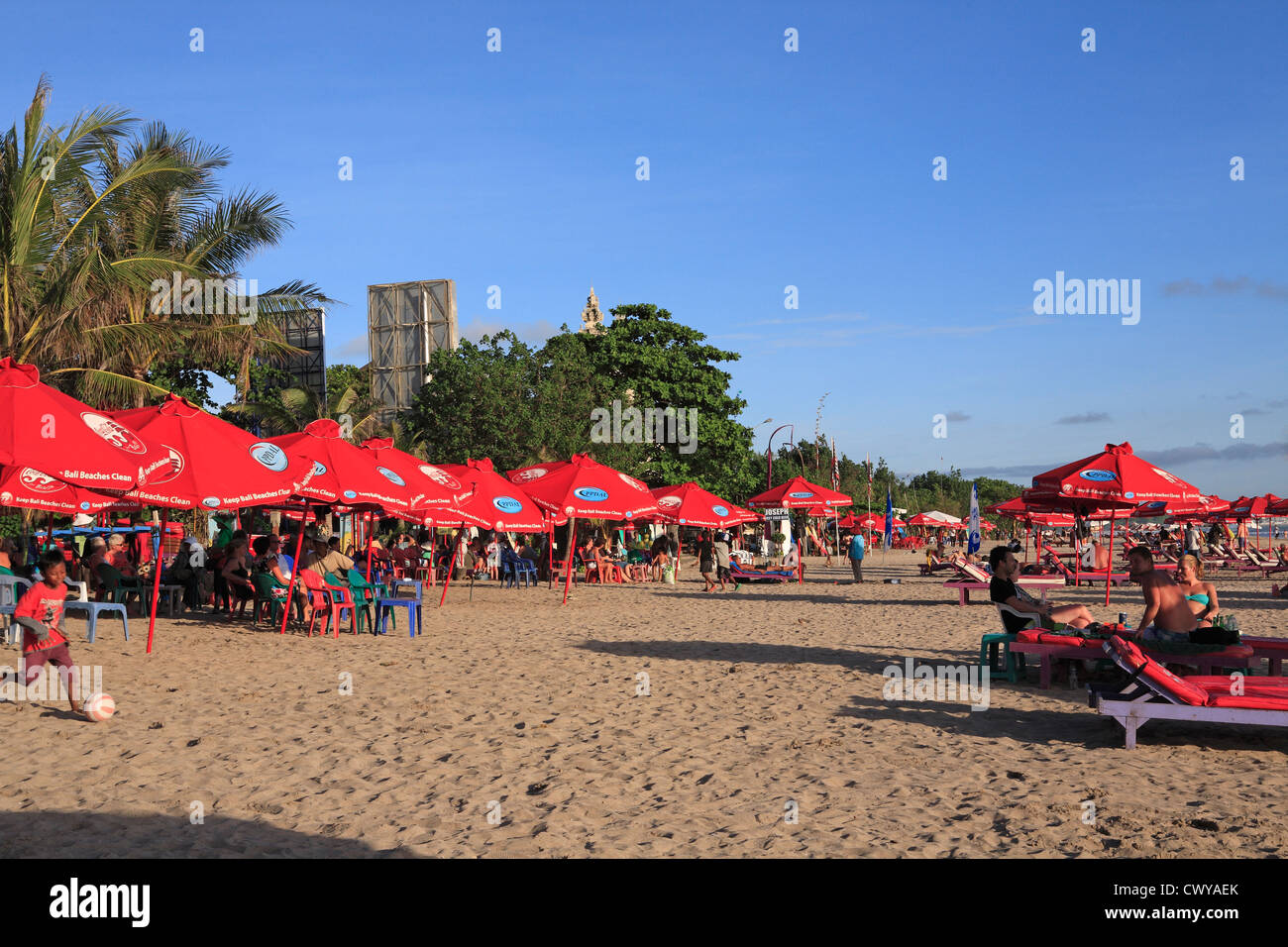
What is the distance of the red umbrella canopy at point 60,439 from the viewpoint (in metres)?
7.89

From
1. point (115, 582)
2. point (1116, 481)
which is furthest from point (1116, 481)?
point (115, 582)

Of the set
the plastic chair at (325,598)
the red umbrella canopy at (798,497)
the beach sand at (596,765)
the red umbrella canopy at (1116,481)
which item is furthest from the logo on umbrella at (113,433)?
the red umbrella canopy at (798,497)

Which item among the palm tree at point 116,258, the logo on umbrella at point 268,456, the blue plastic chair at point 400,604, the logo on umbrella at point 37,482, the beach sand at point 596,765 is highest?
the palm tree at point 116,258

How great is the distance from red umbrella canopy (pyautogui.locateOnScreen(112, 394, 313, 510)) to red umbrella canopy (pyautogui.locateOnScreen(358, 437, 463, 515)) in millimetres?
2424

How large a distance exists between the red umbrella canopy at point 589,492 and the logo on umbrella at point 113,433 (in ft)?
28.1

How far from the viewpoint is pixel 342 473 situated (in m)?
13.3

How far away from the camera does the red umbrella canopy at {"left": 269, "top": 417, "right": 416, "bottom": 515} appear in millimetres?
12906

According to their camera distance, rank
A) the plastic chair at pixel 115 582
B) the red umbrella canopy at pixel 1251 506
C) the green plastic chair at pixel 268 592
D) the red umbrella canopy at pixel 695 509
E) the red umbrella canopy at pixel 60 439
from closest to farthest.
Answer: the red umbrella canopy at pixel 60 439
the green plastic chair at pixel 268 592
the plastic chair at pixel 115 582
the red umbrella canopy at pixel 695 509
the red umbrella canopy at pixel 1251 506

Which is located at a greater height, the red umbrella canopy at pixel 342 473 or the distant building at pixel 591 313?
the distant building at pixel 591 313

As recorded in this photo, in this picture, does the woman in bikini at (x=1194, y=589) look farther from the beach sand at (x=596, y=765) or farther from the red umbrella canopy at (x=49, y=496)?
the red umbrella canopy at (x=49, y=496)

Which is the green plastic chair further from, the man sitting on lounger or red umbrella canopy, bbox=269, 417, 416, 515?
the man sitting on lounger

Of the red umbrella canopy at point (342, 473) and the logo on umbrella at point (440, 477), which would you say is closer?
the red umbrella canopy at point (342, 473)

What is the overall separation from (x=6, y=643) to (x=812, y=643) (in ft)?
31.6
